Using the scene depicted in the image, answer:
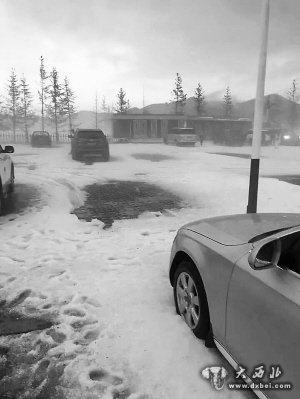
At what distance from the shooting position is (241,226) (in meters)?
3.12

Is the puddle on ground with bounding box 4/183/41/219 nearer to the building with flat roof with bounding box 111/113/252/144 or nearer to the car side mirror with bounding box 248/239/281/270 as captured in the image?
the car side mirror with bounding box 248/239/281/270

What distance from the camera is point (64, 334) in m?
3.28

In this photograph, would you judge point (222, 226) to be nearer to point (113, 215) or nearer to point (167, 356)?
point (167, 356)

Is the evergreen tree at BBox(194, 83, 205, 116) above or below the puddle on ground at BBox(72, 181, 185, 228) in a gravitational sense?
above

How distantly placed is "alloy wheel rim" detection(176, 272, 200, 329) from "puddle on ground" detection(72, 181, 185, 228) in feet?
11.9

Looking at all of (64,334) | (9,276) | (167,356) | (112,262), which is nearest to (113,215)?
(112,262)

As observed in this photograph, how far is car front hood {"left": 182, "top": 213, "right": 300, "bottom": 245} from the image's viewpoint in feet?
9.29

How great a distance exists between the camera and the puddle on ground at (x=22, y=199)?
8102mm

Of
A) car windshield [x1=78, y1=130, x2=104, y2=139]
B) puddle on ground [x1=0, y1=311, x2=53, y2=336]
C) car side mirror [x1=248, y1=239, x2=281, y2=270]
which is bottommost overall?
puddle on ground [x1=0, y1=311, x2=53, y2=336]

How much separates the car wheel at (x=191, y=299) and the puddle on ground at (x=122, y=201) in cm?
361

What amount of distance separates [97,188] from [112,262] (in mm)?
6503

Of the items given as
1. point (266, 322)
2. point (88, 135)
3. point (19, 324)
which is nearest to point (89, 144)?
point (88, 135)

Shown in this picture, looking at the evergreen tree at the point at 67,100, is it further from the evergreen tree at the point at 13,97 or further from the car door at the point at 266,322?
the car door at the point at 266,322

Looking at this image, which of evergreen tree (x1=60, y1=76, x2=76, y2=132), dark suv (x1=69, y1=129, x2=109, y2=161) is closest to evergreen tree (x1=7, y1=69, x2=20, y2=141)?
evergreen tree (x1=60, y1=76, x2=76, y2=132)
